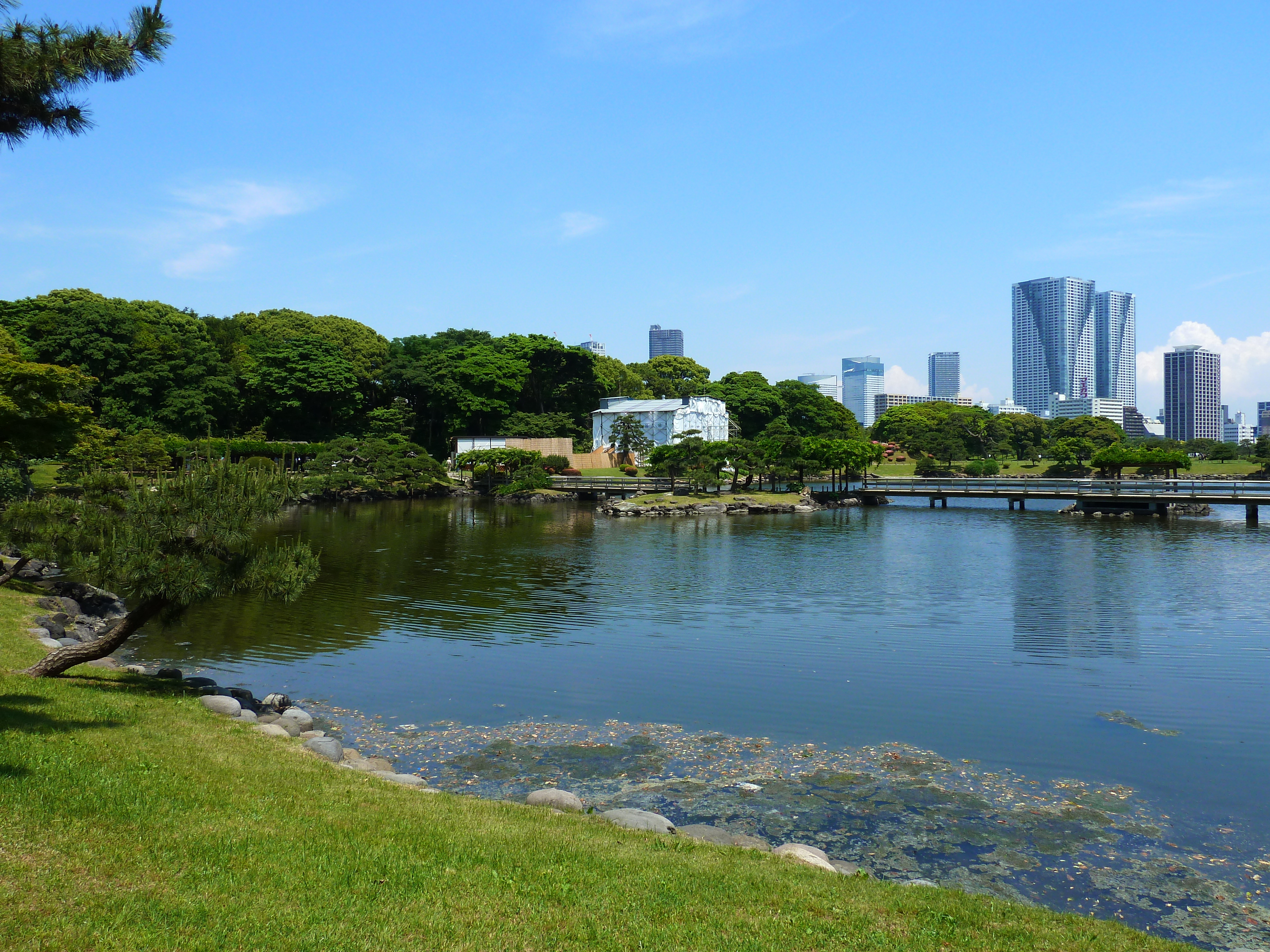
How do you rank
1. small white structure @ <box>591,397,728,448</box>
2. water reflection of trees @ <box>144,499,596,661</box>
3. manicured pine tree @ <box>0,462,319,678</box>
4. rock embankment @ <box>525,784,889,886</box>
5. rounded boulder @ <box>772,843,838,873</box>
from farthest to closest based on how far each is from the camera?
small white structure @ <box>591,397,728,448</box> → water reflection of trees @ <box>144,499,596,661</box> → manicured pine tree @ <box>0,462,319,678</box> → rock embankment @ <box>525,784,889,886</box> → rounded boulder @ <box>772,843,838,873</box>

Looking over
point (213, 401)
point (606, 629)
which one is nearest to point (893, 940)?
point (606, 629)

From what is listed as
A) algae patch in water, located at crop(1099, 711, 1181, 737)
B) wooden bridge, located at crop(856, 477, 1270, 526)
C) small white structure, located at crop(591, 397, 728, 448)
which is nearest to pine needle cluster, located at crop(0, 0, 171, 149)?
algae patch in water, located at crop(1099, 711, 1181, 737)

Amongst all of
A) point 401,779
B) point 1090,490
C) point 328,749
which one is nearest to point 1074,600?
point 401,779

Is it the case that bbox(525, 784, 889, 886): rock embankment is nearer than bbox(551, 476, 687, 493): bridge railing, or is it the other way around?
bbox(525, 784, 889, 886): rock embankment

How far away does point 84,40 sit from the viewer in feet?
27.7

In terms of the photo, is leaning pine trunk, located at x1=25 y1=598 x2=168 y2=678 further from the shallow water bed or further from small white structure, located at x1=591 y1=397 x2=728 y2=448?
small white structure, located at x1=591 y1=397 x2=728 y2=448

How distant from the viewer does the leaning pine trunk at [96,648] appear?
40.7 feet

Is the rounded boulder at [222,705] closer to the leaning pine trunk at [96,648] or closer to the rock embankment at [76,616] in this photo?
the leaning pine trunk at [96,648]

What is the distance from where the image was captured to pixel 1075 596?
26.7 metres

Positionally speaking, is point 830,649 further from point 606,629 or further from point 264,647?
point 264,647

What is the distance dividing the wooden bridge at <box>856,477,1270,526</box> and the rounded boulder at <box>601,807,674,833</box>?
5413 cm

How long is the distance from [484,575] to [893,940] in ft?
84.0

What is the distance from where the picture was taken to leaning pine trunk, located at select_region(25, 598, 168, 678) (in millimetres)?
12391

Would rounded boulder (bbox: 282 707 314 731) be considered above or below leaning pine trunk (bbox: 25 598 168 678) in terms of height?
below
